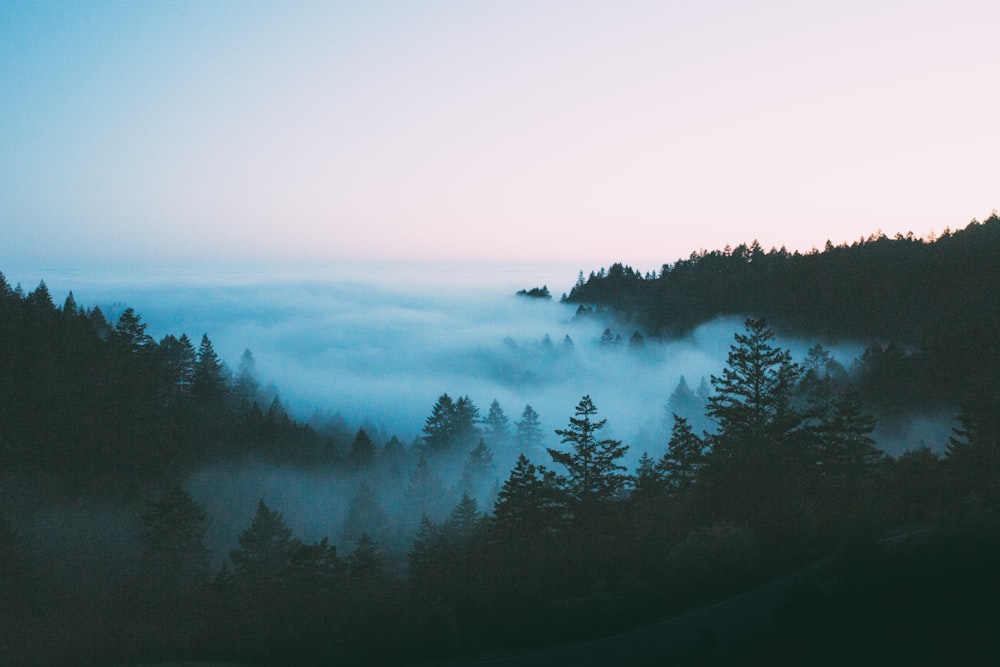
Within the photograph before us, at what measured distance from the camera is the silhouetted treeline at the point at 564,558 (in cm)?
1477

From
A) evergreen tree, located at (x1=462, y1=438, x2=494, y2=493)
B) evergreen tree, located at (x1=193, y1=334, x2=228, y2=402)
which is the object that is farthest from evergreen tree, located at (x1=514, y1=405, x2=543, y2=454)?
evergreen tree, located at (x1=193, y1=334, x2=228, y2=402)

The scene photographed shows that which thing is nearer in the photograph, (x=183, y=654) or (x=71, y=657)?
(x=183, y=654)

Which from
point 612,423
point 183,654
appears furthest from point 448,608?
point 612,423

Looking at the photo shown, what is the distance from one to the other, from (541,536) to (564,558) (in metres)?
5.70

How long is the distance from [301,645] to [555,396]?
161676 millimetres

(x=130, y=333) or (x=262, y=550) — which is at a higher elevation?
(x=130, y=333)

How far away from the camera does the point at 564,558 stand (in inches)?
757

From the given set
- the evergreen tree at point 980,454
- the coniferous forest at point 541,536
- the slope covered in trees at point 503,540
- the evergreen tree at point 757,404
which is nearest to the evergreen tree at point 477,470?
the coniferous forest at point 541,536

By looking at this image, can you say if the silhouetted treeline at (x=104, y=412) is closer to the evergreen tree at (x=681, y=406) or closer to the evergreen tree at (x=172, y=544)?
the evergreen tree at (x=172, y=544)

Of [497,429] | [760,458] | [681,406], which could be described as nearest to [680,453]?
[760,458]

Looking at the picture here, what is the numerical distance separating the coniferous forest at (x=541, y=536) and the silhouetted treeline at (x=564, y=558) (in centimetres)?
9

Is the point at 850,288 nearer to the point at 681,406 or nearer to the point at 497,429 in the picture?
the point at 681,406

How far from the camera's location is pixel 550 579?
1758 centimetres

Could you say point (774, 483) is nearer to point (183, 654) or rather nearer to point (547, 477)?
point (547, 477)
